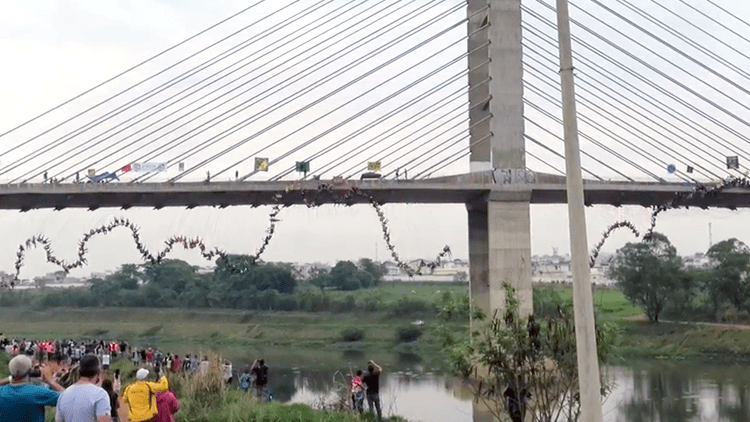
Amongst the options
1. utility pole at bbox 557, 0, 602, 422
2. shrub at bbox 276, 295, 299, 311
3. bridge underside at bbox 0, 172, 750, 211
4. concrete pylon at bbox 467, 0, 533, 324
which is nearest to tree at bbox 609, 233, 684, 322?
bridge underside at bbox 0, 172, 750, 211

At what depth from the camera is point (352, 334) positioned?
54.0 m

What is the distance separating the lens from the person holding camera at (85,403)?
192 inches

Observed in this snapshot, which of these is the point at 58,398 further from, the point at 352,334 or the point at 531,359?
the point at 352,334

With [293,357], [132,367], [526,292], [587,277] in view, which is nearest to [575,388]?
[587,277]

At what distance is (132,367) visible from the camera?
85.6 ft

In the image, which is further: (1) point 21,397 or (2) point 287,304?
(2) point 287,304

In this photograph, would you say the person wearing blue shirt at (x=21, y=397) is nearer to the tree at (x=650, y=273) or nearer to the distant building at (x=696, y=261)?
the tree at (x=650, y=273)

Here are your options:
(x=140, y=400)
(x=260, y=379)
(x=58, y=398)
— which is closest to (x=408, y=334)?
(x=260, y=379)

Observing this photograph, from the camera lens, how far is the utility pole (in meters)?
6.44

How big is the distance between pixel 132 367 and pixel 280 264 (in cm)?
4486

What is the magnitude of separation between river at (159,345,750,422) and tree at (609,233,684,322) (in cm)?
1058

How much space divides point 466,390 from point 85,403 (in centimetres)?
2279

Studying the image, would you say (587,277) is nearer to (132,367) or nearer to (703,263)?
(132,367)

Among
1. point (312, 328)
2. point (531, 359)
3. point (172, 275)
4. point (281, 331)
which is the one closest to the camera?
point (531, 359)
